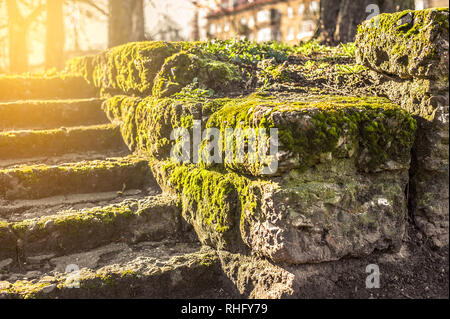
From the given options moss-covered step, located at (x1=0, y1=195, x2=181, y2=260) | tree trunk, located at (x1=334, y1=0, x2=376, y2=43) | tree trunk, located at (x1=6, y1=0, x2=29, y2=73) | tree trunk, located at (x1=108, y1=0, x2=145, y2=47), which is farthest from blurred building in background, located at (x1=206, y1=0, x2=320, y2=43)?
moss-covered step, located at (x1=0, y1=195, x2=181, y2=260)

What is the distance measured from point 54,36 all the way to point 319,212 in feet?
40.1

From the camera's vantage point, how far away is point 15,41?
51.6 ft

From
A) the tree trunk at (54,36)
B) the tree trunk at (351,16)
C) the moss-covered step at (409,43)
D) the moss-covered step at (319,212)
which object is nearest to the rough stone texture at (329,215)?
the moss-covered step at (319,212)

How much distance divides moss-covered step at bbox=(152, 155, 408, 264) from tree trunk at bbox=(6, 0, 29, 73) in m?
15.2

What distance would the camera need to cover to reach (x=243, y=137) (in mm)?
2438

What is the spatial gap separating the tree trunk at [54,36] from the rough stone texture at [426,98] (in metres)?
11.6

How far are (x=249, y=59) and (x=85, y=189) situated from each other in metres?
2.14

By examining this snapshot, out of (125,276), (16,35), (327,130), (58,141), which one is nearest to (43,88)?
(58,141)

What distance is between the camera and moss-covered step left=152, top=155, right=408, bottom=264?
2.24 meters

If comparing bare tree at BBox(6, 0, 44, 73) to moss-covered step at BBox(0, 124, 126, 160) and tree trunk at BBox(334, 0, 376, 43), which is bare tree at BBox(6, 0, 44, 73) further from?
tree trunk at BBox(334, 0, 376, 43)

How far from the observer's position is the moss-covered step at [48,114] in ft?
15.9

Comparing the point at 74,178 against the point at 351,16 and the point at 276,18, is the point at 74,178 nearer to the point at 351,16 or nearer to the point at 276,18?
the point at 351,16

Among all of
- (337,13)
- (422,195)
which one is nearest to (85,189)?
(422,195)
